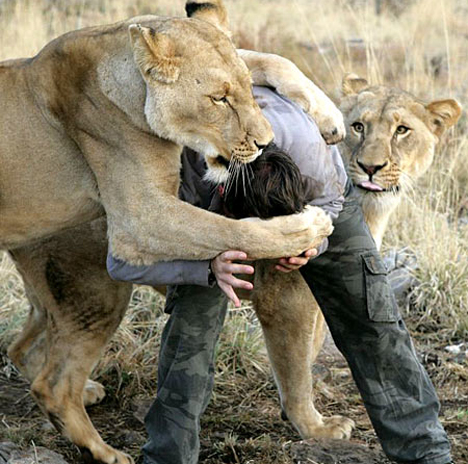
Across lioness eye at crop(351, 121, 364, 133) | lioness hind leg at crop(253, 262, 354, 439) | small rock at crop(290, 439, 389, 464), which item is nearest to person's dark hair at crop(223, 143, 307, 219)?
lioness hind leg at crop(253, 262, 354, 439)

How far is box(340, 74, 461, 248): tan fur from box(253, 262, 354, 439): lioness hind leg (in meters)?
0.64

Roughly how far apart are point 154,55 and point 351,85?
2.03m

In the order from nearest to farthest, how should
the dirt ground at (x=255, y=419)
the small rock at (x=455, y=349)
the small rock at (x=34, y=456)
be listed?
the small rock at (x=34, y=456) → the dirt ground at (x=255, y=419) → the small rock at (x=455, y=349)

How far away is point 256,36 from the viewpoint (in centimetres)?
1052

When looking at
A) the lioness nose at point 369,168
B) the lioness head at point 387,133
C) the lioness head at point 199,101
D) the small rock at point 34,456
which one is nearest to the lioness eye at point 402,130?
the lioness head at point 387,133

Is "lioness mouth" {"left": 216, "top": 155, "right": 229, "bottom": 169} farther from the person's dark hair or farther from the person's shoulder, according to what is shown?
the person's shoulder

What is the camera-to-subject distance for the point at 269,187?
3383 mm

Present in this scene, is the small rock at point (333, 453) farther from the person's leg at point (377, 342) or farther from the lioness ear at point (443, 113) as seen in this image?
the lioness ear at point (443, 113)

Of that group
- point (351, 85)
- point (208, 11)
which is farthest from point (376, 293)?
point (351, 85)

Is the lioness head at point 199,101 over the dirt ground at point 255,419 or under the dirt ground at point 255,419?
over

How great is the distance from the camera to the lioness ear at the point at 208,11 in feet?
13.4

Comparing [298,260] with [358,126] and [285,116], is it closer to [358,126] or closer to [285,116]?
[285,116]

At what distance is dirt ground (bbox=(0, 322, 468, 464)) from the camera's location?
4.14 meters

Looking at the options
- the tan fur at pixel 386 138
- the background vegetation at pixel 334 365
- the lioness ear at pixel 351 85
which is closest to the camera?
the background vegetation at pixel 334 365
